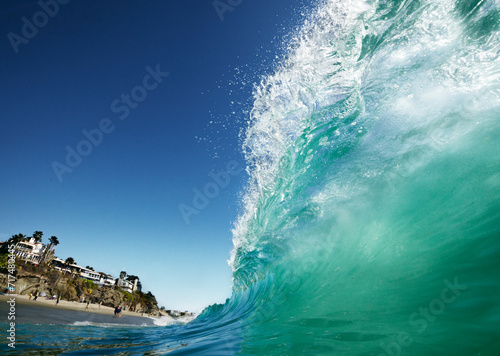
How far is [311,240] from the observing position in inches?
215

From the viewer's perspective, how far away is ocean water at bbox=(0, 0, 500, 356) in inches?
90.3

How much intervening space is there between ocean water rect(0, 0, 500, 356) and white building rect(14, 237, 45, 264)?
2880 inches

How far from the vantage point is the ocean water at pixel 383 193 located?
2.29 metres

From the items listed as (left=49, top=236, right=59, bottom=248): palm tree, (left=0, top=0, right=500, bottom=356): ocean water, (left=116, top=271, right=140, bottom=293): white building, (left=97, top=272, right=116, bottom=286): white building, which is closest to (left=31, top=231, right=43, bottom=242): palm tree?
(left=49, top=236, right=59, bottom=248): palm tree

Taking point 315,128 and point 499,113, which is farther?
point 315,128

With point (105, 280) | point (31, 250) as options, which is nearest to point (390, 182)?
point (31, 250)

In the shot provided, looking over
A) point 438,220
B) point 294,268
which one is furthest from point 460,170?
point 294,268

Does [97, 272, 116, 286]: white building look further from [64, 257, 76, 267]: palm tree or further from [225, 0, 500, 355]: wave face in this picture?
[225, 0, 500, 355]: wave face

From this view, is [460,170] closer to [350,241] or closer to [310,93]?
[350,241]

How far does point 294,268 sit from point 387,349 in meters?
3.77

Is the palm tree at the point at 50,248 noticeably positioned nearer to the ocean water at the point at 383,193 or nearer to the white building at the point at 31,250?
the white building at the point at 31,250

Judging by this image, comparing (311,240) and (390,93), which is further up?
(390,93)

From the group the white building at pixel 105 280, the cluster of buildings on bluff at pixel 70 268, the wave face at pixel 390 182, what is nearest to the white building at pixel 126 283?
the cluster of buildings on bluff at pixel 70 268

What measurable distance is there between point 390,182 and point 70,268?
87.0 meters
